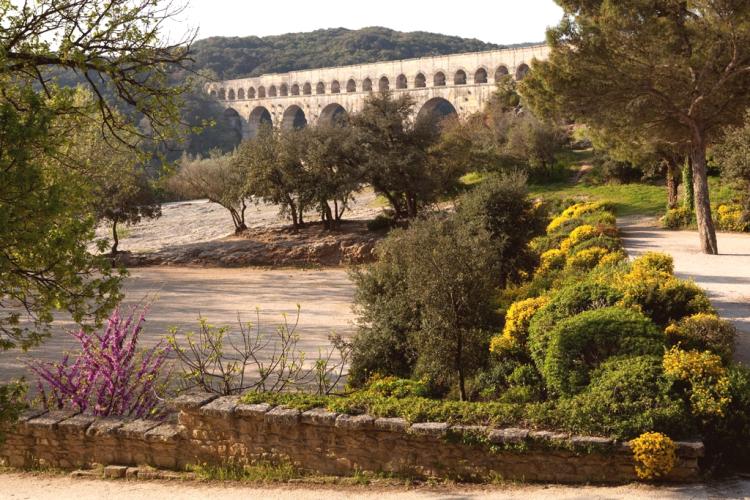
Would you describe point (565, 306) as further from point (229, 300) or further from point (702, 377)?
point (229, 300)

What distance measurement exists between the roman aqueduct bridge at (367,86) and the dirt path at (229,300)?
31.4 ft

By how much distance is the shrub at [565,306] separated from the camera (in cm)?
859

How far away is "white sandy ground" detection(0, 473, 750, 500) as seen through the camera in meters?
6.06

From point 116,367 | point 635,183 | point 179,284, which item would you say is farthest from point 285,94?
point 116,367

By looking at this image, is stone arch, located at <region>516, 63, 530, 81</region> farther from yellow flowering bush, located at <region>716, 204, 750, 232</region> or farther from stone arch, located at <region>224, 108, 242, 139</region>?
stone arch, located at <region>224, 108, 242, 139</region>

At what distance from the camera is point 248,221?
113ft

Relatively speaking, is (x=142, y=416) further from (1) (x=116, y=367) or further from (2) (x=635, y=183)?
(2) (x=635, y=183)

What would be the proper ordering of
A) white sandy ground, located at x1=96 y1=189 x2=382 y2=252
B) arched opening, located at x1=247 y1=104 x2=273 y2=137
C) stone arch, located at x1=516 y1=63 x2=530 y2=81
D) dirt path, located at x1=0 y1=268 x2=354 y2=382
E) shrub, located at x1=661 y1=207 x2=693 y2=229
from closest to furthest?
dirt path, located at x1=0 y1=268 x2=354 y2=382
shrub, located at x1=661 y1=207 x2=693 y2=229
white sandy ground, located at x1=96 y1=189 x2=382 y2=252
stone arch, located at x1=516 y1=63 x2=530 y2=81
arched opening, located at x1=247 y1=104 x2=273 y2=137

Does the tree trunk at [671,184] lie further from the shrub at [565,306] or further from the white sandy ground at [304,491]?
the white sandy ground at [304,491]

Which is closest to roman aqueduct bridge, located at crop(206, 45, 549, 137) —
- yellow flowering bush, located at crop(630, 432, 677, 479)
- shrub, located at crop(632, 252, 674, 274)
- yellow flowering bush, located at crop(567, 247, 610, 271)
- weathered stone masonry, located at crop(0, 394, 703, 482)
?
yellow flowering bush, located at crop(567, 247, 610, 271)

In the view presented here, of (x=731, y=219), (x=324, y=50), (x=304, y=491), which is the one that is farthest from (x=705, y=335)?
(x=324, y=50)

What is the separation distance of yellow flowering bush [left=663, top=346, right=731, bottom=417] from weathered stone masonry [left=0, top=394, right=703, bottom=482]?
1.77ft

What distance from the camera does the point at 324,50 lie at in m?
104

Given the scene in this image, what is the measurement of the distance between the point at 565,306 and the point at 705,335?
5.14 ft
